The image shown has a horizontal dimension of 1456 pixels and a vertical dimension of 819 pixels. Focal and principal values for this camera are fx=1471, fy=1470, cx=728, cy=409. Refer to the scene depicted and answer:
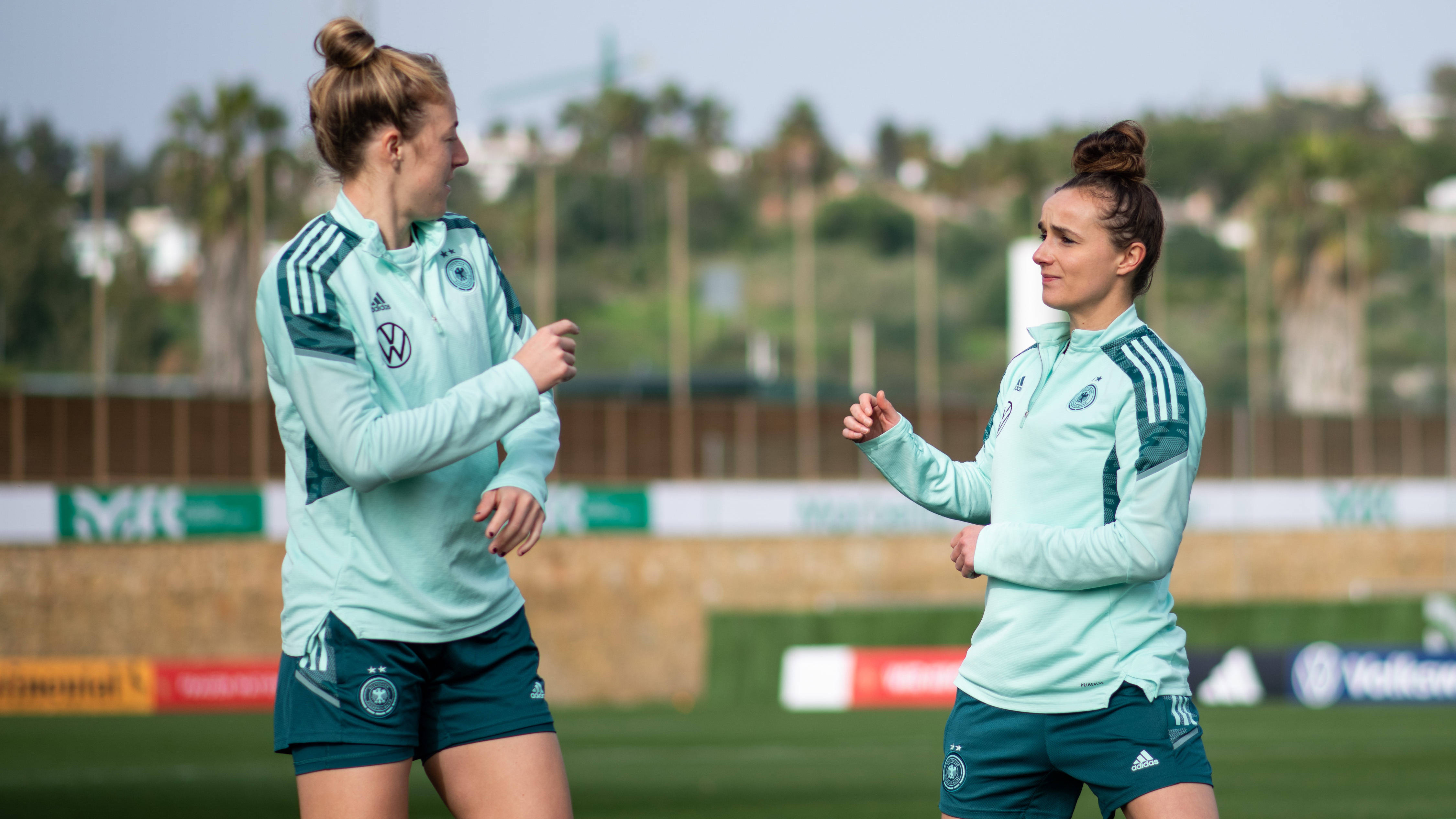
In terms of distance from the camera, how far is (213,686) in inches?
778

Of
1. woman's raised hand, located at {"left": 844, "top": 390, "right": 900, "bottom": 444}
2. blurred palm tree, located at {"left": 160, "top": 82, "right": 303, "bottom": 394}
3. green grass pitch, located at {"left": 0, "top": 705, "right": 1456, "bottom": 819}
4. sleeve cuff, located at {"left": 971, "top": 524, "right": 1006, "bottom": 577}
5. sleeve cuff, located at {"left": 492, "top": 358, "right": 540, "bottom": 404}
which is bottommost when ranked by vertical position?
green grass pitch, located at {"left": 0, "top": 705, "right": 1456, "bottom": 819}

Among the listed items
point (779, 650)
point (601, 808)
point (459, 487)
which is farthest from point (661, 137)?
point (459, 487)

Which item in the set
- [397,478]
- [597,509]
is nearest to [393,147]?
[397,478]

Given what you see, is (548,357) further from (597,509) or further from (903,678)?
(597,509)

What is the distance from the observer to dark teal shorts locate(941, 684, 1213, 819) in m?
2.94

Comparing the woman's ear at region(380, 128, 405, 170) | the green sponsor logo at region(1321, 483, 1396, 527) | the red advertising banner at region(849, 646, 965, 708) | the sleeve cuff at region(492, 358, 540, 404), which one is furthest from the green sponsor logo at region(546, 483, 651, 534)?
the sleeve cuff at region(492, 358, 540, 404)

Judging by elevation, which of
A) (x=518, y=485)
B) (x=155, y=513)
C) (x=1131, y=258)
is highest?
(x=1131, y=258)

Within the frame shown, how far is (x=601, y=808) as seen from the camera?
9914 mm

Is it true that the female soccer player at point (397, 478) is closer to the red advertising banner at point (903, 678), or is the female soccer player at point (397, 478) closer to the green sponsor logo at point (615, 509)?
the red advertising banner at point (903, 678)

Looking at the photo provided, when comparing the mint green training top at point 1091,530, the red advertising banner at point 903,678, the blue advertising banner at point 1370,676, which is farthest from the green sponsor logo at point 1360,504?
the mint green training top at point 1091,530

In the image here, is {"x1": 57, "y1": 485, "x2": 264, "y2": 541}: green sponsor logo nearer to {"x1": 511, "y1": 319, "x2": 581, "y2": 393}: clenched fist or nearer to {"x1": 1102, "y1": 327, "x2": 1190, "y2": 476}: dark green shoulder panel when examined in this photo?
{"x1": 511, "y1": 319, "x2": 581, "y2": 393}: clenched fist

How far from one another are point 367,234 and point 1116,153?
1.55m

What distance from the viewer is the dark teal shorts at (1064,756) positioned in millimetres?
2938

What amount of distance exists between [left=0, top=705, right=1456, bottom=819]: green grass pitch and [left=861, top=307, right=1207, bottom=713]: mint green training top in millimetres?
6674
